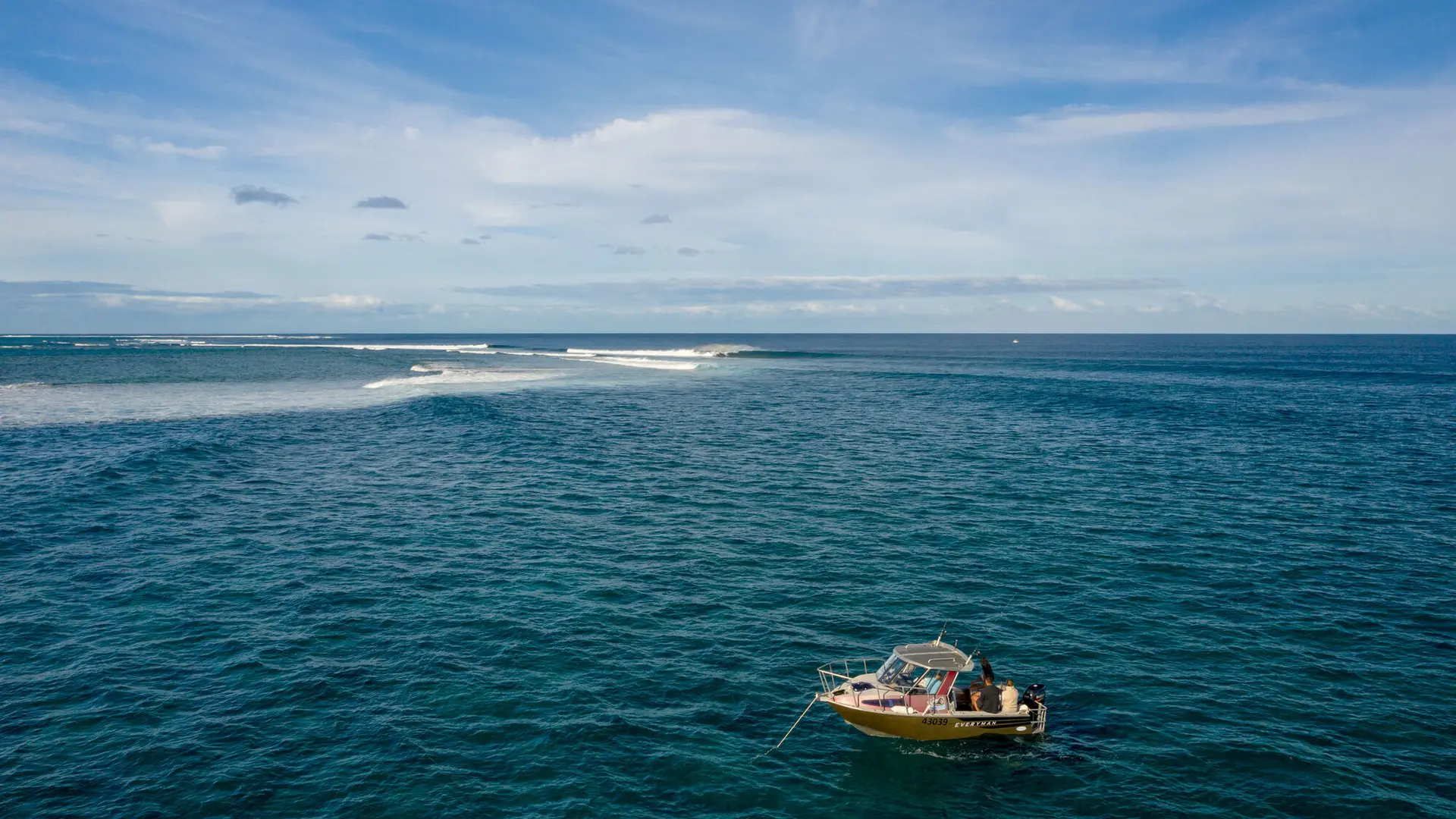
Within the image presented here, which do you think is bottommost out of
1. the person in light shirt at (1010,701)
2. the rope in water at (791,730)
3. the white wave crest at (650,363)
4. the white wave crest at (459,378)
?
the rope in water at (791,730)

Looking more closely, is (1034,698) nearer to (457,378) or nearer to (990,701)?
(990,701)

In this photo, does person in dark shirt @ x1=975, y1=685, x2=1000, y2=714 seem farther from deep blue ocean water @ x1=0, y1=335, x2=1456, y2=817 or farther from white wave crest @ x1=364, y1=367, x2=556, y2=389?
white wave crest @ x1=364, y1=367, x2=556, y2=389

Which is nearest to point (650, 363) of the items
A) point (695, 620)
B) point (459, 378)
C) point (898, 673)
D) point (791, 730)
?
point (459, 378)

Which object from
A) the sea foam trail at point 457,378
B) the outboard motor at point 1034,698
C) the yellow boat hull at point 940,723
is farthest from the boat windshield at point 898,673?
the sea foam trail at point 457,378

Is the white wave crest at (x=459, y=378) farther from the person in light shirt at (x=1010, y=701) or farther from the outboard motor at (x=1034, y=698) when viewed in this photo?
the outboard motor at (x=1034, y=698)

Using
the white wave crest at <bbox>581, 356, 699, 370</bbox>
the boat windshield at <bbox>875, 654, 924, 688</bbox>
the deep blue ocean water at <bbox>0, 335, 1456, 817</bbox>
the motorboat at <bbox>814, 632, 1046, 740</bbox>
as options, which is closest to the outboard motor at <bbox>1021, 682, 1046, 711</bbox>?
the motorboat at <bbox>814, 632, 1046, 740</bbox>

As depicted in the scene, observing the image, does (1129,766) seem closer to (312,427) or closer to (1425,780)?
(1425,780)

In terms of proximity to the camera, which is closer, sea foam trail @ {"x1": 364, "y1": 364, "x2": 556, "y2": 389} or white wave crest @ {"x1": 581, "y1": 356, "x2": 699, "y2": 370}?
sea foam trail @ {"x1": 364, "y1": 364, "x2": 556, "y2": 389}
